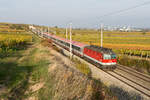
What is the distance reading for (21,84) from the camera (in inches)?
555

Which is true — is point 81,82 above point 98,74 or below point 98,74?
above

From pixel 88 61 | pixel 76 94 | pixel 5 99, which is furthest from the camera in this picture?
pixel 88 61

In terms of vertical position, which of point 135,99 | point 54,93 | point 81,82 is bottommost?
point 135,99

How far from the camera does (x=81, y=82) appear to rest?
1024 cm

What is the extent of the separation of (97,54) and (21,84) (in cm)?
1146

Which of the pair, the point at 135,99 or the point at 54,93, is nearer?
the point at 54,93

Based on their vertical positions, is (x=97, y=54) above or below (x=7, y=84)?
above

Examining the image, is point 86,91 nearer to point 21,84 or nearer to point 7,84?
point 21,84

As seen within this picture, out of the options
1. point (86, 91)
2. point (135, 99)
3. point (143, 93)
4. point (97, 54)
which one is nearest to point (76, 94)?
point (86, 91)

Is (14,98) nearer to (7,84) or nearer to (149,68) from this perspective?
(7,84)

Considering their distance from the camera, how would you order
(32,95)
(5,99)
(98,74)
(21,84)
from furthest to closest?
(98,74)
(21,84)
(32,95)
(5,99)

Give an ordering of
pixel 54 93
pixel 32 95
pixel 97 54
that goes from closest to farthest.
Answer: pixel 54 93, pixel 32 95, pixel 97 54

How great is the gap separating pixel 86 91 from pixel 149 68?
16.1 meters

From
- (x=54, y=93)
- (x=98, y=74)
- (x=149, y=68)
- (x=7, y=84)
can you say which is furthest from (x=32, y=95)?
(x=149, y=68)
